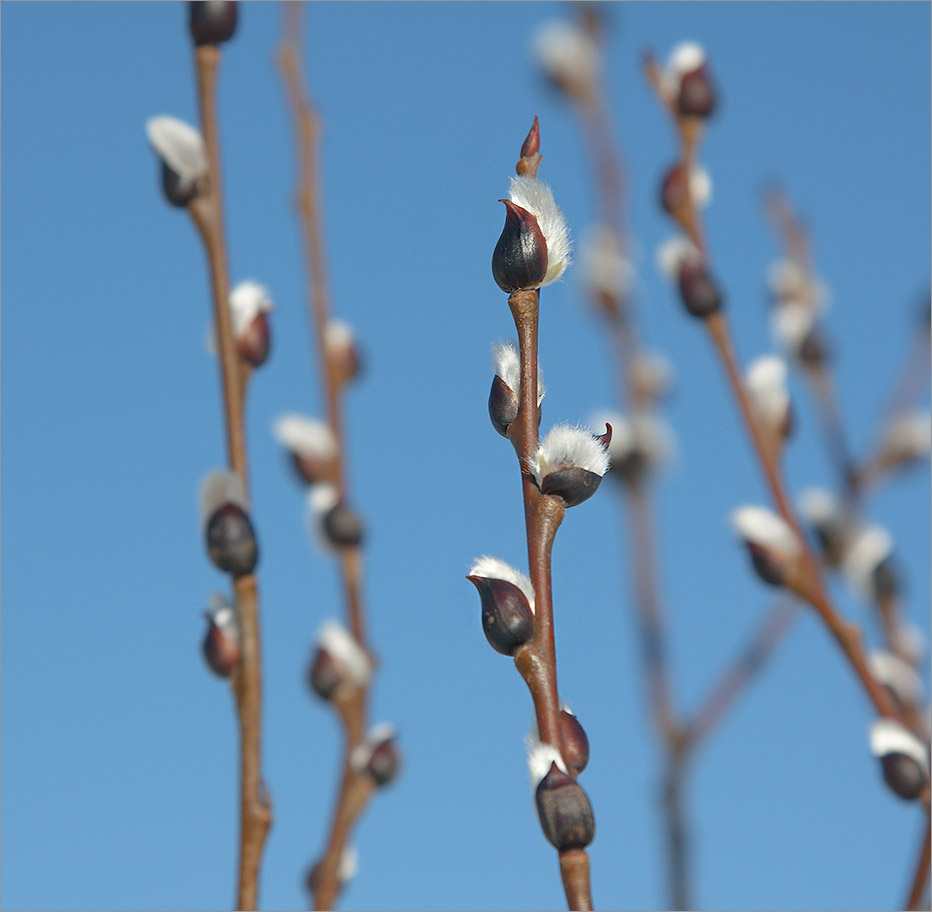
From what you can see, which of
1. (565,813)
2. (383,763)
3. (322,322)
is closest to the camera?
(565,813)

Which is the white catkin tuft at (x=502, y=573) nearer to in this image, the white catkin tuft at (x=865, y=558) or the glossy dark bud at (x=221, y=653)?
the glossy dark bud at (x=221, y=653)

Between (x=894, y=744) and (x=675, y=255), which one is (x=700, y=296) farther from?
(x=894, y=744)

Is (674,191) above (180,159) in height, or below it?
above

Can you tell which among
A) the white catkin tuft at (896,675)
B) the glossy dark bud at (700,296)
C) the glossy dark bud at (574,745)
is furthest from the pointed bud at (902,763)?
the glossy dark bud at (700,296)

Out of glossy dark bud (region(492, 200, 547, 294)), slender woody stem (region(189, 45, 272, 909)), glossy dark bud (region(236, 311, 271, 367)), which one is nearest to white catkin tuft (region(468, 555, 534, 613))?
glossy dark bud (region(492, 200, 547, 294))

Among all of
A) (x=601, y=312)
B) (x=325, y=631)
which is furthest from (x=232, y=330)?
(x=601, y=312)

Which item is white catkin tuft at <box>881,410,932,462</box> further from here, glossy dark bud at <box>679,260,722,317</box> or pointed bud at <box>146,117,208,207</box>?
pointed bud at <box>146,117,208,207</box>

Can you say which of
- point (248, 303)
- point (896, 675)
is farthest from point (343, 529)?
point (896, 675)
